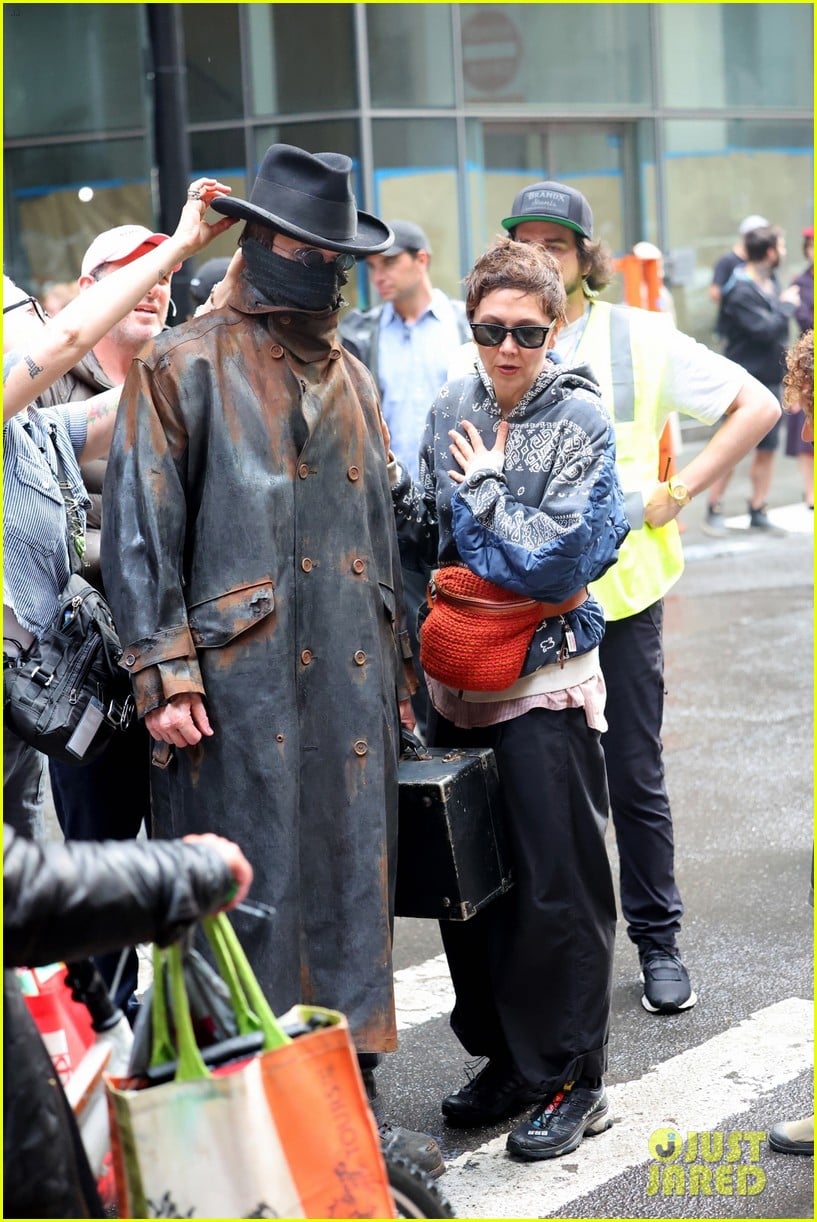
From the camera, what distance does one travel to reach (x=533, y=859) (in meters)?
3.96

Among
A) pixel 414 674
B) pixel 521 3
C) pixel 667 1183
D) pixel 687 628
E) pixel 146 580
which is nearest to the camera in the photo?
pixel 146 580

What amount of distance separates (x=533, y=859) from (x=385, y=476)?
958 mm

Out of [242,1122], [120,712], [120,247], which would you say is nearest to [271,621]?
[120,712]

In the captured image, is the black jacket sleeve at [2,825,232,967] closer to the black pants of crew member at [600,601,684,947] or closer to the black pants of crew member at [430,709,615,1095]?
the black pants of crew member at [430,709,615,1095]

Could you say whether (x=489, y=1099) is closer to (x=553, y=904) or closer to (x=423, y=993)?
(x=553, y=904)

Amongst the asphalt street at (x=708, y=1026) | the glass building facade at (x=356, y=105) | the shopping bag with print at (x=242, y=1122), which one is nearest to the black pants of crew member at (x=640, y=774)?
the asphalt street at (x=708, y=1026)

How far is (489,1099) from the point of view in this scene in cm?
415

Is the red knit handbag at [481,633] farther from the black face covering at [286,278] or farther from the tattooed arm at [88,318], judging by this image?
the tattooed arm at [88,318]

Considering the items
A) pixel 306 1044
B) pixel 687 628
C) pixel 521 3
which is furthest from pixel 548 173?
pixel 306 1044

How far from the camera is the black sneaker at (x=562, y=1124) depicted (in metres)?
3.93

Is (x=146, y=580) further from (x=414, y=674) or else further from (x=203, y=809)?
(x=414, y=674)

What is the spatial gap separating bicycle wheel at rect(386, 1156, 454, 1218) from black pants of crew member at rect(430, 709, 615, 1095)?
123 cm

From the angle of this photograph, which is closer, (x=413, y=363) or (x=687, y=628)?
(x=413, y=363)

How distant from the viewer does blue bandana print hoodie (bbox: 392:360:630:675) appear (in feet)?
12.4
